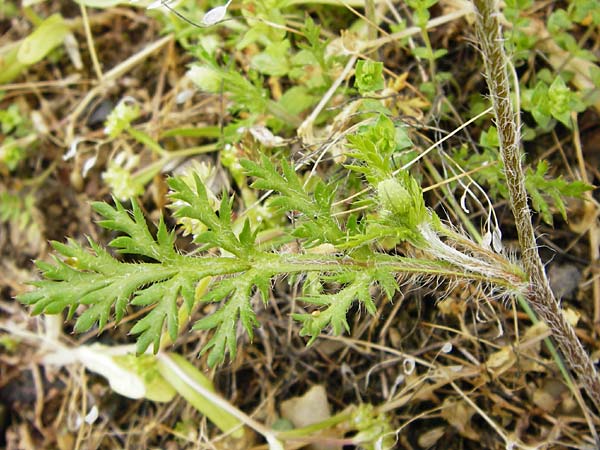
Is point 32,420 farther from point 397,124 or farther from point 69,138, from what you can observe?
point 397,124

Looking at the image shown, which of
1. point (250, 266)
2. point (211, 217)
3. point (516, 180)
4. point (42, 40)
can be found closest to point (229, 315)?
point (250, 266)

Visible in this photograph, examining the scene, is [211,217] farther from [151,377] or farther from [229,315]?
[151,377]

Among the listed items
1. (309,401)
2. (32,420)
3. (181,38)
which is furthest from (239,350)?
(181,38)

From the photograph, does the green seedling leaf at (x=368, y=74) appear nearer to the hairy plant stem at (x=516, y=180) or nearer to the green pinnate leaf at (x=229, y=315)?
the hairy plant stem at (x=516, y=180)

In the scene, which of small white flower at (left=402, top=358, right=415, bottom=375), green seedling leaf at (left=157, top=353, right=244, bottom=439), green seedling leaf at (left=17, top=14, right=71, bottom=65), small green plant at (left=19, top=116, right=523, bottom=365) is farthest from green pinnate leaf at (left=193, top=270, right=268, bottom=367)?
green seedling leaf at (left=17, top=14, right=71, bottom=65)

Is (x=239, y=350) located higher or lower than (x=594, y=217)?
lower

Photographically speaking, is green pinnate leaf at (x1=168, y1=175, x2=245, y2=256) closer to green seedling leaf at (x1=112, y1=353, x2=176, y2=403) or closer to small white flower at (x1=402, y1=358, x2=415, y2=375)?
small white flower at (x1=402, y1=358, x2=415, y2=375)
